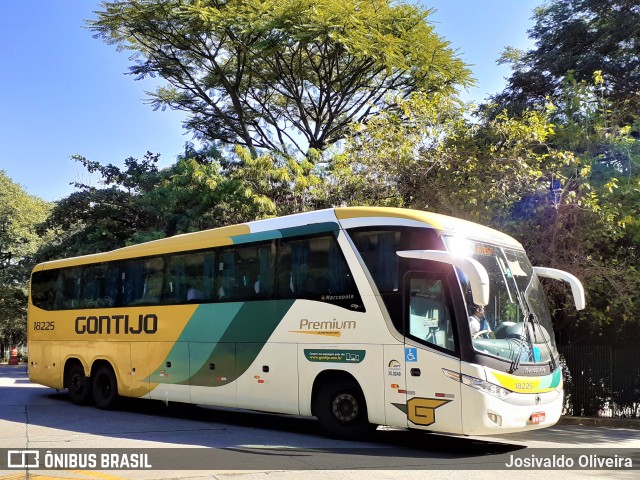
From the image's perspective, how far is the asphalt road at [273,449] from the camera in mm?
7664

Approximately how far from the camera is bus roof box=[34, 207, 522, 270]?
9625mm

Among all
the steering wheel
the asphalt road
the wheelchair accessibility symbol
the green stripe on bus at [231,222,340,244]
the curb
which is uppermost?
the green stripe on bus at [231,222,340,244]

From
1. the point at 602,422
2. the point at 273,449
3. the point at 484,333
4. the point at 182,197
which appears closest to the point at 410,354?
the point at 484,333

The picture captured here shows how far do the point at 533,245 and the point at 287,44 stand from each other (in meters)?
14.5

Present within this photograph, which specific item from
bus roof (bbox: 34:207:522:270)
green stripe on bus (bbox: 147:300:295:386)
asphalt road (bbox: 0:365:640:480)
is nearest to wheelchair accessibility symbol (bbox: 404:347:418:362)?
asphalt road (bbox: 0:365:640:480)

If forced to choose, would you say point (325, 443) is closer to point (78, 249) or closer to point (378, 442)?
point (378, 442)

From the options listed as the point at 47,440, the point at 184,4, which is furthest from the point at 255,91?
the point at 47,440

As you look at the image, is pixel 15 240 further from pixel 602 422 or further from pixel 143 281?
pixel 602 422

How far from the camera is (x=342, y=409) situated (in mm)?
10148

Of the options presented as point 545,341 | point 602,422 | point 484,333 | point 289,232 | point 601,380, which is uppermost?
point 289,232

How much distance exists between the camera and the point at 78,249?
91.7ft

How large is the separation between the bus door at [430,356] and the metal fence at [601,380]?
27.3 feet

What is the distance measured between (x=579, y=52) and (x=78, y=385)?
19.6 metres

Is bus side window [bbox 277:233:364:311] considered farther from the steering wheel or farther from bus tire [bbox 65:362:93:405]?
bus tire [bbox 65:362:93:405]
